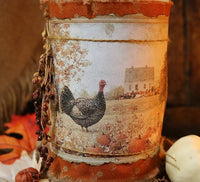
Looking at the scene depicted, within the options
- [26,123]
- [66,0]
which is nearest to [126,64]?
[66,0]

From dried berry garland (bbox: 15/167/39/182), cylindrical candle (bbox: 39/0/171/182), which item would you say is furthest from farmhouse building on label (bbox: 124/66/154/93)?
dried berry garland (bbox: 15/167/39/182)

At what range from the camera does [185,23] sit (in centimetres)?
150

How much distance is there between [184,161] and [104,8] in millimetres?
422

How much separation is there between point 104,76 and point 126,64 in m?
0.06

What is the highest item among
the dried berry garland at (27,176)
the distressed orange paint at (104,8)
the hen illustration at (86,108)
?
the distressed orange paint at (104,8)

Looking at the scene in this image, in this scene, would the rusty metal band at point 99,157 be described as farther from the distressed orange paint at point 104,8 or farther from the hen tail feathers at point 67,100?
the distressed orange paint at point 104,8

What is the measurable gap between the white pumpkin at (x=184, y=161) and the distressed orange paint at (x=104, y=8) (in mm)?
341

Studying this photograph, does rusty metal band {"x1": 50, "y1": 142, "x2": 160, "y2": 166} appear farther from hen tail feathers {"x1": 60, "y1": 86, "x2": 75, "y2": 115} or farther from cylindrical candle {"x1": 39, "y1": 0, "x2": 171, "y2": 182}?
hen tail feathers {"x1": 60, "y1": 86, "x2": 75, "y2": 115}

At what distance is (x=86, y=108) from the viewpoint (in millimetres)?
721

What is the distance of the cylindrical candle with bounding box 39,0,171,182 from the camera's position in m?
0.69

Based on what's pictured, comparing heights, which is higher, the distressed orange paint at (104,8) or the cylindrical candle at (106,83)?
the distressed orange paint at (104,8)

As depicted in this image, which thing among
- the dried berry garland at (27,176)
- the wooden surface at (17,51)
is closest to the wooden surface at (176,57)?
the wooden surface at (17,51)

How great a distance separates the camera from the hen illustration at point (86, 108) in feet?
2.35

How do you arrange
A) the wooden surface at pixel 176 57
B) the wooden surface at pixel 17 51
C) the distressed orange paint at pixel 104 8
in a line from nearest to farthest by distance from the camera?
the distressed orange paint at pixel 104 8
the wooden surface at pixel 17 51
the wooden surface at pixel 176 57
